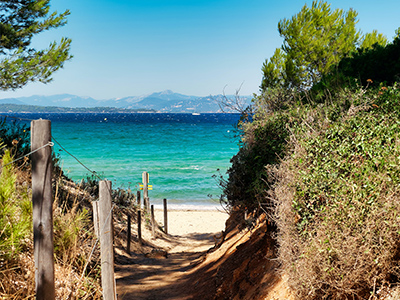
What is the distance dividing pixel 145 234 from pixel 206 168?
1994 centimetres

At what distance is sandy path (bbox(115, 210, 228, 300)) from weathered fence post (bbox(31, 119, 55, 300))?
270 cm

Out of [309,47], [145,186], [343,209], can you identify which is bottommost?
[145,186]

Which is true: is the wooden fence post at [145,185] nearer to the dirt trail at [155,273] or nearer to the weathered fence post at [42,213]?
the dirt trail at [155,273]

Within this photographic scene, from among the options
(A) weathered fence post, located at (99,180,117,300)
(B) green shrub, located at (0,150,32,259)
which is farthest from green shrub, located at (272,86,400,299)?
(B) green shrub, located at (0,150,32,259)

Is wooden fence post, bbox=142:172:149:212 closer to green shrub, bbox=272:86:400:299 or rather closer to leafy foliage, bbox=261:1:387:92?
leafy foliage, bbox=261:1:387:92

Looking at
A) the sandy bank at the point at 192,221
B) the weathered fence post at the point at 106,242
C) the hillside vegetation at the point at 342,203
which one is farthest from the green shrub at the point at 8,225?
the sandy bank at the point at 192,221

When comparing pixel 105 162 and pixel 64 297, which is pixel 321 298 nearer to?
pixel 64 297

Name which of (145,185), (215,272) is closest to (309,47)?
(145,185)

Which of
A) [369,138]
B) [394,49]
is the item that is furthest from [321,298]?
[394,49]

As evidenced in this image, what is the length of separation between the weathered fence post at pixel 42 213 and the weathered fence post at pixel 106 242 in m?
0.94

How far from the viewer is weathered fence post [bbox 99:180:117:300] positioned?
4535mm

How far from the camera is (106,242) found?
182 inches

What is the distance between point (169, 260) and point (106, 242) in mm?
7453

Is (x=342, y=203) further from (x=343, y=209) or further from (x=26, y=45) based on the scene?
(x=26, y=45)
